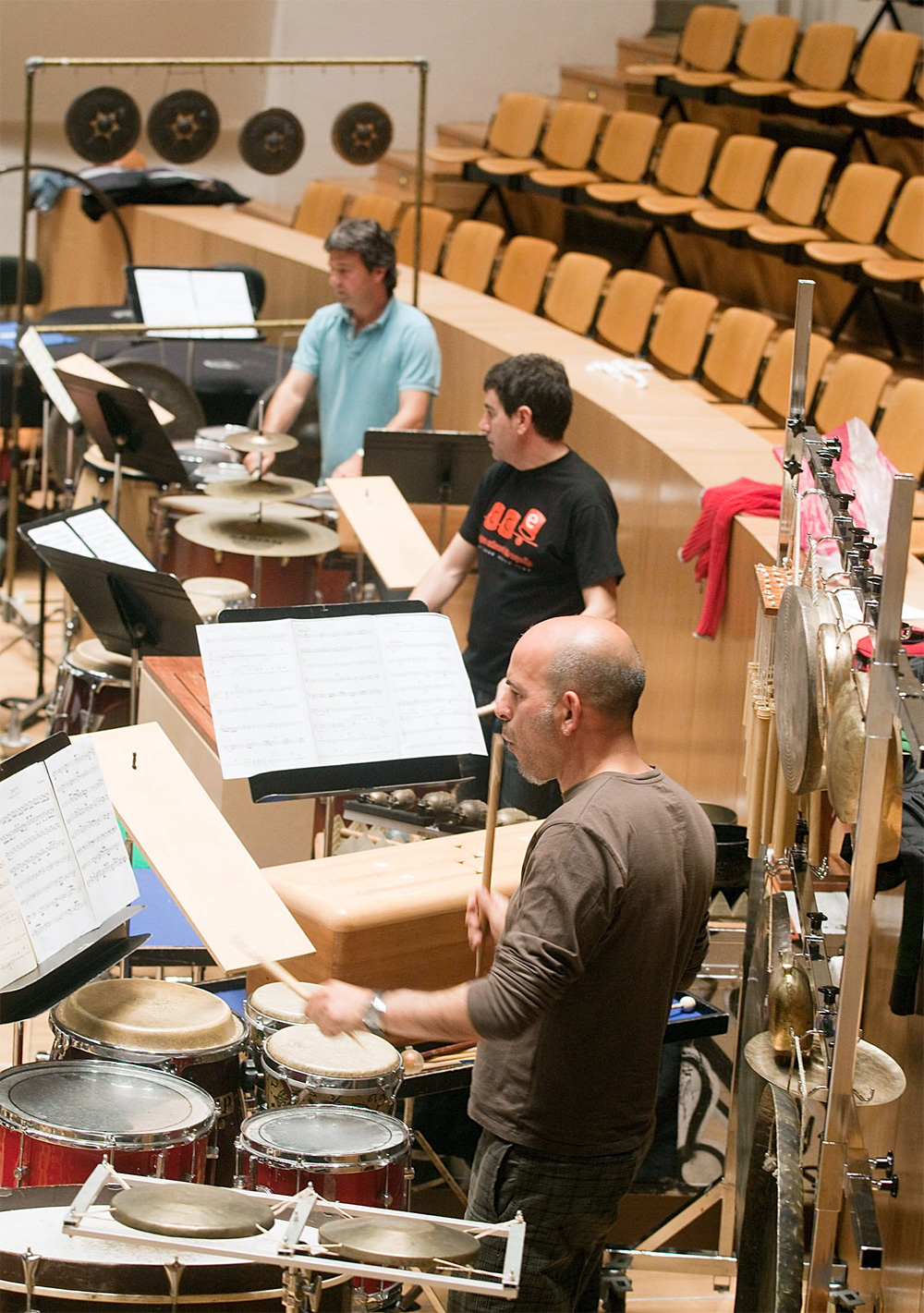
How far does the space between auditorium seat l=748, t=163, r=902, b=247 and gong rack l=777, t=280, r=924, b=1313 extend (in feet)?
19.8

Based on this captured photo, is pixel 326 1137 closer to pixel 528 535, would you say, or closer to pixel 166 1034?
pixel 166 1034

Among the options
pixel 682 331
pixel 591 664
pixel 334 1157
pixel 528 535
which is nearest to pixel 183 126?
pixel 682 331

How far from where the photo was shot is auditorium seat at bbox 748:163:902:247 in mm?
8391

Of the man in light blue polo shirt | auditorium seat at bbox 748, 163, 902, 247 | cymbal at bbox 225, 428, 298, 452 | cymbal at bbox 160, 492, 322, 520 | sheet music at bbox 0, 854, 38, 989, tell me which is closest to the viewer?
sheet music at bbox 0, 854, 38, 989

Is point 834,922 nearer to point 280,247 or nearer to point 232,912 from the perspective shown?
point 232,912

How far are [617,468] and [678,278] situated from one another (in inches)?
179

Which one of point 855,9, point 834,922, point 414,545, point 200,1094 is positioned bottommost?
point 200,1094

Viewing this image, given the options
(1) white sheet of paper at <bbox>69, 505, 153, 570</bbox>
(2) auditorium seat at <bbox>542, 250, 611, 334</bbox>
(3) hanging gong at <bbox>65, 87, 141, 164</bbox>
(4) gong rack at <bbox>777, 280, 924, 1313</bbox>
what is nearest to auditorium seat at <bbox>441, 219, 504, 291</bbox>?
(2) auditorium seat at <bbox>542, 250, 611, 334</bbox>

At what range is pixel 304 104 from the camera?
1205 centimetres

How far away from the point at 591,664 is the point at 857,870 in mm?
484

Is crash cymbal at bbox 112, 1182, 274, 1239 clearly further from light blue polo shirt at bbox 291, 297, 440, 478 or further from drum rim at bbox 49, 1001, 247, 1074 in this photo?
light blue polo shirt at bbox 291, 297, 440, 478

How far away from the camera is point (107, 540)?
4504mm

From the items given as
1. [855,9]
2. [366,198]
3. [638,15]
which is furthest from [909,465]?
[638,15]

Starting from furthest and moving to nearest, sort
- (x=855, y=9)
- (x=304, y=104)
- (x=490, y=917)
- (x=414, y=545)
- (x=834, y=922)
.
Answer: (x=304, y=104) → (x=855, y=9) → (x=414, y=545) → (x=834, y=922) → (x=490, y=917)
